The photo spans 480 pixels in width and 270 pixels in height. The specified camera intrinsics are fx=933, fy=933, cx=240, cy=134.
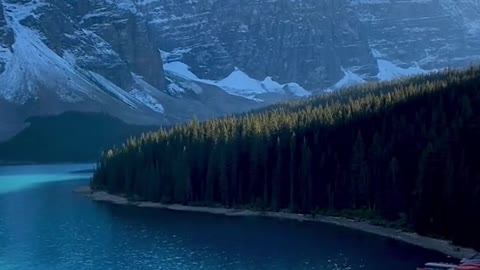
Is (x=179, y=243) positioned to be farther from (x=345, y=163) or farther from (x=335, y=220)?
(x=345, y=163)

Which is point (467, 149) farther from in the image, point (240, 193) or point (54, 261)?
point (54, 261)

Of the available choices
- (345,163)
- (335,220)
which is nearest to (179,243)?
(335,220)

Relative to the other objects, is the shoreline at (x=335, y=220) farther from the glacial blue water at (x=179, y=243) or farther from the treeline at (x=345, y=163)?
the glacial blue water at (x=179, y=243)

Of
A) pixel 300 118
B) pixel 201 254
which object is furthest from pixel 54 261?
pixel 300 118

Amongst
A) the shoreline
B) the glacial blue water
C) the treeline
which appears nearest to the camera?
the glacial blue water

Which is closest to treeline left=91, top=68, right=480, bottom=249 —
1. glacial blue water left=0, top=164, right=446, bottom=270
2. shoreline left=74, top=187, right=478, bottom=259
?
shoreline left=74, top=187, right=478, bottom=259

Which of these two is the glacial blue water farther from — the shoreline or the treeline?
the treeline

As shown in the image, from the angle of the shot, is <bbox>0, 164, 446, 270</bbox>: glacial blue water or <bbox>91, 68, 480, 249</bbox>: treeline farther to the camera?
<bbox>91, 68, 480, 249</bbox>: treeline
